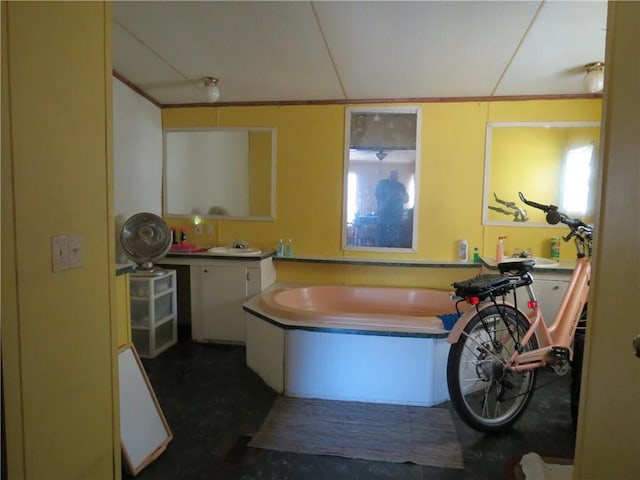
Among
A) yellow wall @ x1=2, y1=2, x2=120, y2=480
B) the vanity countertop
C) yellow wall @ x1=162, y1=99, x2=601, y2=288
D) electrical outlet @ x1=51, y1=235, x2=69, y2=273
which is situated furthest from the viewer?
yellow wall @ x1=162, y1=99, x2=601, y2=288

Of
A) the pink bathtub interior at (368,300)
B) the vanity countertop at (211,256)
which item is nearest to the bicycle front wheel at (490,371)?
the pink bathtub interior at (368,300)

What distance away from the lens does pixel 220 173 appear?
143 inches

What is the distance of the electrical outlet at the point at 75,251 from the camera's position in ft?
3.45

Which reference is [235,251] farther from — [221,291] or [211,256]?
[221,291]

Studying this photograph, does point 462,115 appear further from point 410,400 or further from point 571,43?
point 410,400

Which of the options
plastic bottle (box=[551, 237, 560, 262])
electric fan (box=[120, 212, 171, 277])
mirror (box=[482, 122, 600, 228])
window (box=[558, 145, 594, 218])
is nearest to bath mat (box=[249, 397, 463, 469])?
electric fan (box=[120, 212, 171, 277])

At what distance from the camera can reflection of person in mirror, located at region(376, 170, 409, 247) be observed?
11.1 ft

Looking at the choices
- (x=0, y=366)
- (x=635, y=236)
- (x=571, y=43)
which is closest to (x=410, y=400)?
(x=635, y=236)

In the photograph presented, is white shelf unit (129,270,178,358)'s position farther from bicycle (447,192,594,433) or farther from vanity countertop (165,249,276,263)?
bicycle (447,192,594,433)

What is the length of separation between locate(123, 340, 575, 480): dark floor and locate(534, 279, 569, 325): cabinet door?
1.55ft

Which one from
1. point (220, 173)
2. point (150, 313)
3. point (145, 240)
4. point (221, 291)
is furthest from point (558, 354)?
point (220, 173)

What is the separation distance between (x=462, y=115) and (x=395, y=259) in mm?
1427

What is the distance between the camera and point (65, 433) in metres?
1.07

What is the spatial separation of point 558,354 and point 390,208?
1810 mm
